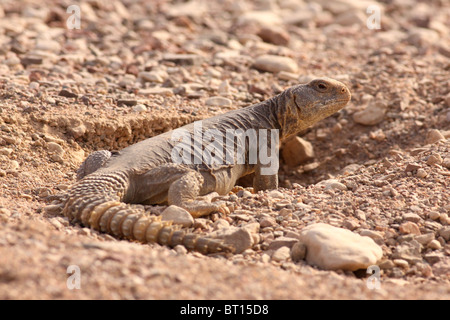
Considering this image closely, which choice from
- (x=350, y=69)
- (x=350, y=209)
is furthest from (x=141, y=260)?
(x=350, y=69)

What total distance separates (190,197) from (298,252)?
165 cm

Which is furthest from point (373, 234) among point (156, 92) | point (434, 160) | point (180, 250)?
point (156, 92)

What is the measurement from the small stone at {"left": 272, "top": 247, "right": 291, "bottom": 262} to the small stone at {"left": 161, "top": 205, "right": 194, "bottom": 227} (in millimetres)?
957

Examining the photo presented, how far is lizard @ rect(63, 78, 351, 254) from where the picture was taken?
19.0 feet

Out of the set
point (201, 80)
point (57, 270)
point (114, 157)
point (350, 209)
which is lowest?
point (57, 270)

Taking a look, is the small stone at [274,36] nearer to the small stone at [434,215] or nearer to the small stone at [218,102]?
the small stone at [218,102]

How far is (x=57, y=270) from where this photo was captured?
4.37m

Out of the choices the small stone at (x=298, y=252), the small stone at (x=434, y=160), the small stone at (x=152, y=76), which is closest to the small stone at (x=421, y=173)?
the small stone at (x=434, y=160)

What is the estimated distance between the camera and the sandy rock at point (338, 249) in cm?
537

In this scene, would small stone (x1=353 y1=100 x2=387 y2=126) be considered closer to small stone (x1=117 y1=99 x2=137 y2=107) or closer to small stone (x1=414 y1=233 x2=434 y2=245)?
small stone (x1=117 y1=99 x2=137 y2=107)

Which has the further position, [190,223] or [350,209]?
[350,209]

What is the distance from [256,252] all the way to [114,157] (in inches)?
87.7

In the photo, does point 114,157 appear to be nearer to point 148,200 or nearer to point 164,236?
point 148,200

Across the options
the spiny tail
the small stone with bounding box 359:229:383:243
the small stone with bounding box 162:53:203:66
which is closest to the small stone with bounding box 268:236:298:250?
the spiny tail
